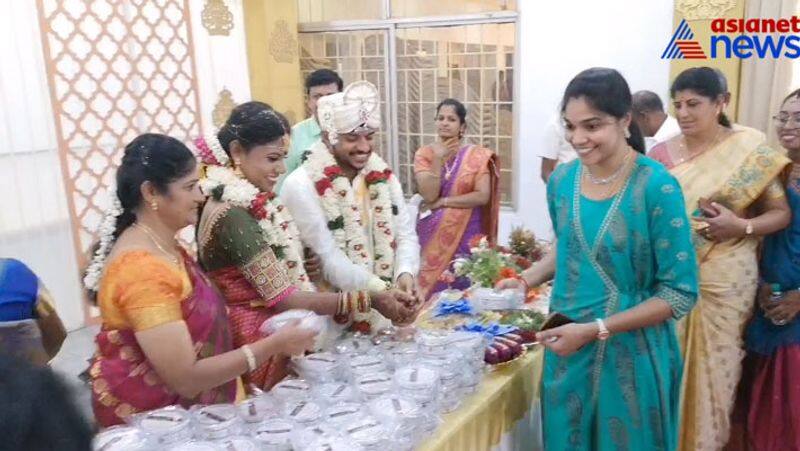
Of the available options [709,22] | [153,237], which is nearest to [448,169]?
[709,22]

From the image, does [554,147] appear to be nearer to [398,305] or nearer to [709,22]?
[709,22]

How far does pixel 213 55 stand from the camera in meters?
5.26

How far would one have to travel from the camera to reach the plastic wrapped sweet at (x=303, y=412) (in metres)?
1.36

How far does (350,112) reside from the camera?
6.89 ft

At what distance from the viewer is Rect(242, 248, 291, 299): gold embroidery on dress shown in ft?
5.62

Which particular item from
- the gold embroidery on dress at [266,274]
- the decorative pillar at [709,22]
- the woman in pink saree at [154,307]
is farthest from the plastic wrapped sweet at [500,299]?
the decorative pillar at [709,22]

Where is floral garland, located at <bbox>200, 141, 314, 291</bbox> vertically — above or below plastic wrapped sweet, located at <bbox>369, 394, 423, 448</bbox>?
above

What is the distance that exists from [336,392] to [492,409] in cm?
45

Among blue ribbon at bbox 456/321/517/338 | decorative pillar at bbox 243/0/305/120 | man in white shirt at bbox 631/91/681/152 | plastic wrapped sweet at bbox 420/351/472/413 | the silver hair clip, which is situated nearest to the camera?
the silver hair clip

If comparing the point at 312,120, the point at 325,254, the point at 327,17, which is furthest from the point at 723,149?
the point at 327,17

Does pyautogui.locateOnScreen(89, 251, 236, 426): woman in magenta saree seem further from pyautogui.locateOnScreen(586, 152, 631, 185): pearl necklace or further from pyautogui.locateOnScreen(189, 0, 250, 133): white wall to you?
pyautogui.locateOnScreen(189, 0, 250, 133): white wall

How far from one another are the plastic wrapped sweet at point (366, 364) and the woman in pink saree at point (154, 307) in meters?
0.14

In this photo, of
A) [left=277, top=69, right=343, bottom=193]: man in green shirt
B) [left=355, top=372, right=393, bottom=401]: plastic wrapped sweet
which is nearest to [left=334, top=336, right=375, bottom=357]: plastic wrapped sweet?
[left=355, top=372, right=393, bottom=401]: plastic wrapped sweet

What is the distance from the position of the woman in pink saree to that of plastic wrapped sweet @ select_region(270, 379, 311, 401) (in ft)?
0.24
